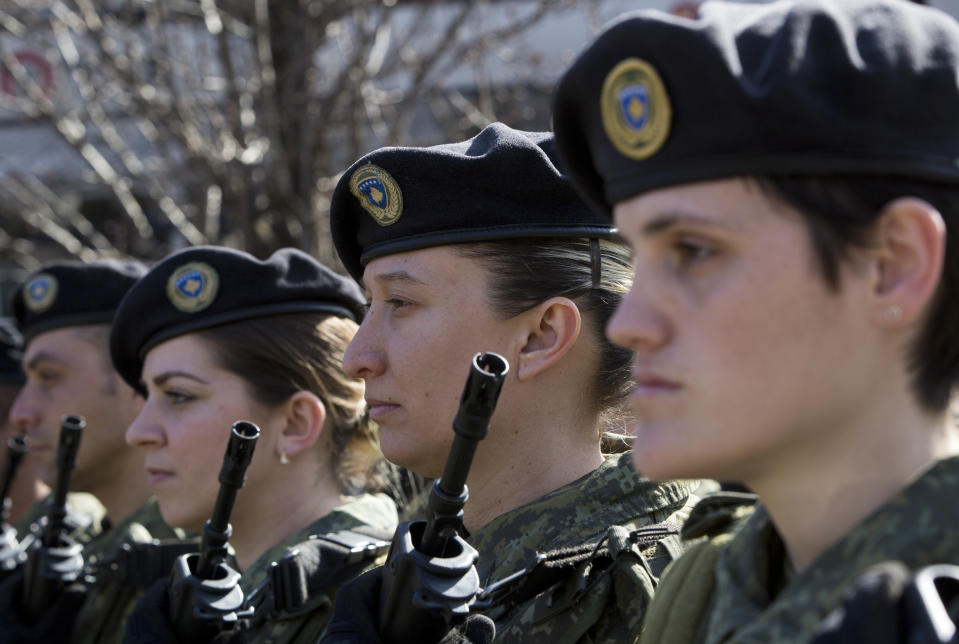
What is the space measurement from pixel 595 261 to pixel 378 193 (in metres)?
0.49

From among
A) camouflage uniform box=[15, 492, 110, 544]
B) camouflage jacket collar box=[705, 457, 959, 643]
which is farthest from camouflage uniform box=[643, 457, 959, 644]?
camouflage uniform box=[15, 492, 110, 544]

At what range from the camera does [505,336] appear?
2535mm

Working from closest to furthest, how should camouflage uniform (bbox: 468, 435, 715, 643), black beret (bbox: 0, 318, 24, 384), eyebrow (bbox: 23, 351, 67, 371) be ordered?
1. camouflage uniform (bbox: 468, 435, 715, 643)
2. eyebrow (bbox: 23, 351, 67, 371)
3. black beret (bbox: 0, 318, 24, 384)

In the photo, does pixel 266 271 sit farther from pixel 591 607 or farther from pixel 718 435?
pixel 718 435

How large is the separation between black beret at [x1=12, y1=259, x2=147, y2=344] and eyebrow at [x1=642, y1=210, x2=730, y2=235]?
358 centimetres

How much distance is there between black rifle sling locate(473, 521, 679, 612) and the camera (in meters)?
2.31

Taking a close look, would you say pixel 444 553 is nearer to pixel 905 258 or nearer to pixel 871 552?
pixel 871 552

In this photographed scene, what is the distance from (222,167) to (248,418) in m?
3.80

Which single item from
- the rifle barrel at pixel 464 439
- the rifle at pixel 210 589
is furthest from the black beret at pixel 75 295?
the rifle barrel at pixel 464 439

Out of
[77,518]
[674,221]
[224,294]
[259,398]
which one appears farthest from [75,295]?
[674,221]

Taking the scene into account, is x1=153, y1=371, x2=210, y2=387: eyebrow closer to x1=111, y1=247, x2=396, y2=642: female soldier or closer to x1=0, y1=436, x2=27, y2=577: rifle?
x1=111, y1=247, x2=396, y2=642: female soldier

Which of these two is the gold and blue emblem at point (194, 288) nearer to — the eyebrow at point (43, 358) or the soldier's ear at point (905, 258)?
the eyebrow at point (43, 358)

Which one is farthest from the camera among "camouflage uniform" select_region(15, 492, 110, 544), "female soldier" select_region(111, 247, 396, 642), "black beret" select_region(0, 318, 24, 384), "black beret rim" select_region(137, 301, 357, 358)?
"black beret" select_region(0, 318, 24, 384)

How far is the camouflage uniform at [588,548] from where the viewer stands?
7.55 feet
